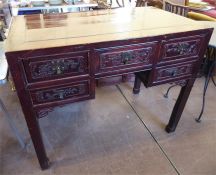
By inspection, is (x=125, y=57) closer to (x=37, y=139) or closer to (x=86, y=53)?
(x=86, y=53)

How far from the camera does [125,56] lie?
3.41 feet

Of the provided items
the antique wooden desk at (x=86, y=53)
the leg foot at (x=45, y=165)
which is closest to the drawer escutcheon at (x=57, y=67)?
the antique wooden desk at (x=86, y=53)

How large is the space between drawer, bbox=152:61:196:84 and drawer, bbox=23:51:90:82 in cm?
45

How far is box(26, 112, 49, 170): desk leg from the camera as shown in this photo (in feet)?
3.54

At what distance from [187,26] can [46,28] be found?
81cm

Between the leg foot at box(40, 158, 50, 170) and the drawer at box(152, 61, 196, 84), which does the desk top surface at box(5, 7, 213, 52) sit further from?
the leg foot at box(40, 158, 50, 170)

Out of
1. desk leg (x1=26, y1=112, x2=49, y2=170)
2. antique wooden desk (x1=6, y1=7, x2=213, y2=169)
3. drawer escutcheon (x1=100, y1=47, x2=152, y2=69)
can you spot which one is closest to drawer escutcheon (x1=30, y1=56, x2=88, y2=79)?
antique wooden desk (x1=6, y1=7, x2=213, y2=169)

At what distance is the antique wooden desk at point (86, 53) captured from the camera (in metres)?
0.89

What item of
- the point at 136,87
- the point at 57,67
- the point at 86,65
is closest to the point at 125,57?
the point at 86,65

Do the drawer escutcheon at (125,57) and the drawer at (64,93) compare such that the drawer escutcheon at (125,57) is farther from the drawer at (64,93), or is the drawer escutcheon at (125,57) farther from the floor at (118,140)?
the floor at (118,140)

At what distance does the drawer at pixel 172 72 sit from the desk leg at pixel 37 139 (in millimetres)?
743

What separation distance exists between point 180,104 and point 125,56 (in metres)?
0.68

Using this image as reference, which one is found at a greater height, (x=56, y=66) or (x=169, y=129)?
(x=56, y=66)

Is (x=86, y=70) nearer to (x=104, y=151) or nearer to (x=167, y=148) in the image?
(x=104, y=151)
